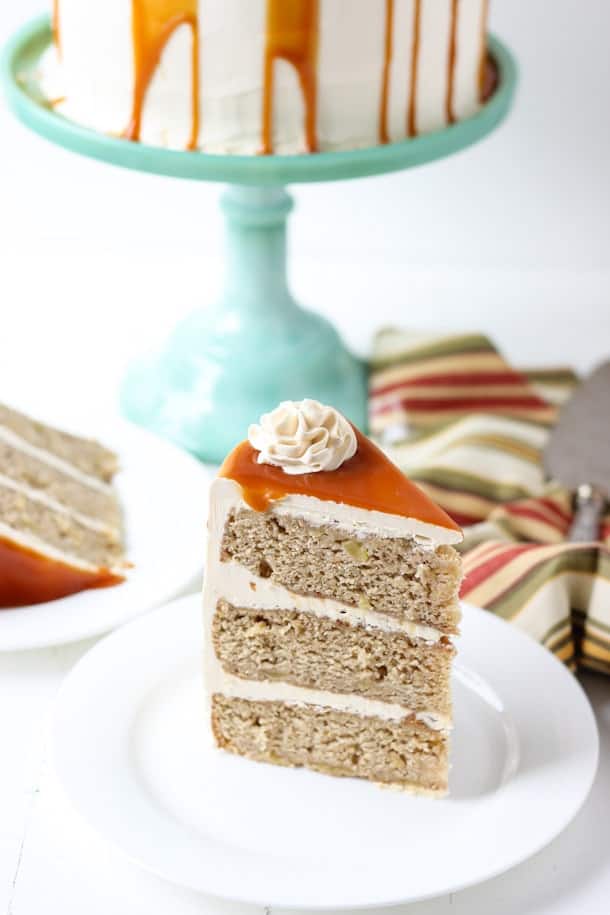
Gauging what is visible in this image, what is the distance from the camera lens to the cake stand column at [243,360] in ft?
5.96

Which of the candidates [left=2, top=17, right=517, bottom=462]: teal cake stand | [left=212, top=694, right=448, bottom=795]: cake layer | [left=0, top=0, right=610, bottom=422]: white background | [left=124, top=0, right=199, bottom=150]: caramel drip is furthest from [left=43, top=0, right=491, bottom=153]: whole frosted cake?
[left=212, top=694, right=448, bottom=795]: cake layer

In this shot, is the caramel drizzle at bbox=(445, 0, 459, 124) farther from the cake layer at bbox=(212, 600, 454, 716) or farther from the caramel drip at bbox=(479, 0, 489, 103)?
the cake layer at bbox=(212, 600, 454, 716)

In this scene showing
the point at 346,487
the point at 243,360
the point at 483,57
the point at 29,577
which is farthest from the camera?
the point at 243,360

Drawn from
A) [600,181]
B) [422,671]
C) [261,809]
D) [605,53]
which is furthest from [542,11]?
[261,809]

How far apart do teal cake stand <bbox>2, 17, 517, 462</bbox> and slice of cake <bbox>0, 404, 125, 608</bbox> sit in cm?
17

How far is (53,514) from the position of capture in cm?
157

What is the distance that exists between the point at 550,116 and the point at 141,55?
2.47ft

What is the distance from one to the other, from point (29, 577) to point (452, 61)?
2.30 feet

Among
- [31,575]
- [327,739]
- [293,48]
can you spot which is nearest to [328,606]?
[327,739]

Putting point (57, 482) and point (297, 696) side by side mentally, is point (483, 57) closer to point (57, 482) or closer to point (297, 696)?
point (57, 482)

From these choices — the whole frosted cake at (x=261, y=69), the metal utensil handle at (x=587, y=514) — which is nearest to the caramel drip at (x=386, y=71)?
the whole frosted cake at (x=261, y=69)

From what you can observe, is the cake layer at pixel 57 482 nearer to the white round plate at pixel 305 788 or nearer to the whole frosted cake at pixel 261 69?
the white round plate at pixel 305 788

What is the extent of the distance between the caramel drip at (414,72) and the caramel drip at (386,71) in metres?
0.03

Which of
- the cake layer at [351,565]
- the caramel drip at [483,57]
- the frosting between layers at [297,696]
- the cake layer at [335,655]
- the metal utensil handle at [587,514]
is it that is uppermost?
the caramel drip at [483,57]
